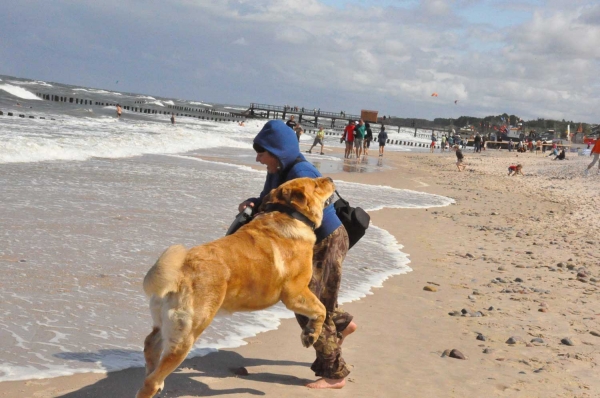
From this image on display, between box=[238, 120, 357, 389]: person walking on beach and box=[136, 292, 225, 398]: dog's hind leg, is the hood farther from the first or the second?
box=[136, 292, 225, 398]: dog's hind leg

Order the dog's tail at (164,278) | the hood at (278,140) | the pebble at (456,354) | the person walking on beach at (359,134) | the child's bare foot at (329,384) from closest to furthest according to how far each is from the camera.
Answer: the dog's tail at (164,278) < the hood at (278,140) < the child's bare foot at (329,384) < the pebble at (456,354) < the person walking on beach at (359,134)

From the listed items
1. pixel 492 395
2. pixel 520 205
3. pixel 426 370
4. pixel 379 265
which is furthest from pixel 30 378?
pixel 520 205

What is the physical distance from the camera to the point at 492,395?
4.51m

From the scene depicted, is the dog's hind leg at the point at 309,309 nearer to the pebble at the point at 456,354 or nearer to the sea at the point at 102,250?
the sea at the point at 102,250

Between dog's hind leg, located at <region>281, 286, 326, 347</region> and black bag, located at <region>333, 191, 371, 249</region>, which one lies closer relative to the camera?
dog's hind leg, located at <region>281, 286, 326, 347</region>

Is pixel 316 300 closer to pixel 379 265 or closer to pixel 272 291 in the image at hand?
pixel 272 291

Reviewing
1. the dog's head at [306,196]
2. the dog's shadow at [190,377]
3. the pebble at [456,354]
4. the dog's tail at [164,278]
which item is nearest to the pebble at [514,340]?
the pebble at [456,354]

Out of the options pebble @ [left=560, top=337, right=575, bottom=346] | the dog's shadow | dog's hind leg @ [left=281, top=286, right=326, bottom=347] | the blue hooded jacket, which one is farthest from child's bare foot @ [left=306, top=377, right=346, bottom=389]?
pebble @ [left=560, top=337, right=575, bottom=346]

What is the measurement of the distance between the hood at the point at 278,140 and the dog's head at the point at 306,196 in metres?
0.29

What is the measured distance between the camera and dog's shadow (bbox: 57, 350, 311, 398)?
411cm

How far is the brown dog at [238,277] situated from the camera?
3428mm

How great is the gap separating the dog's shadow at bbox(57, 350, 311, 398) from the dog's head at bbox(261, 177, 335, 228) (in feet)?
4.10

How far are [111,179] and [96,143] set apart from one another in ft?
32.9

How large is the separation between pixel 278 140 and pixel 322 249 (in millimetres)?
788
